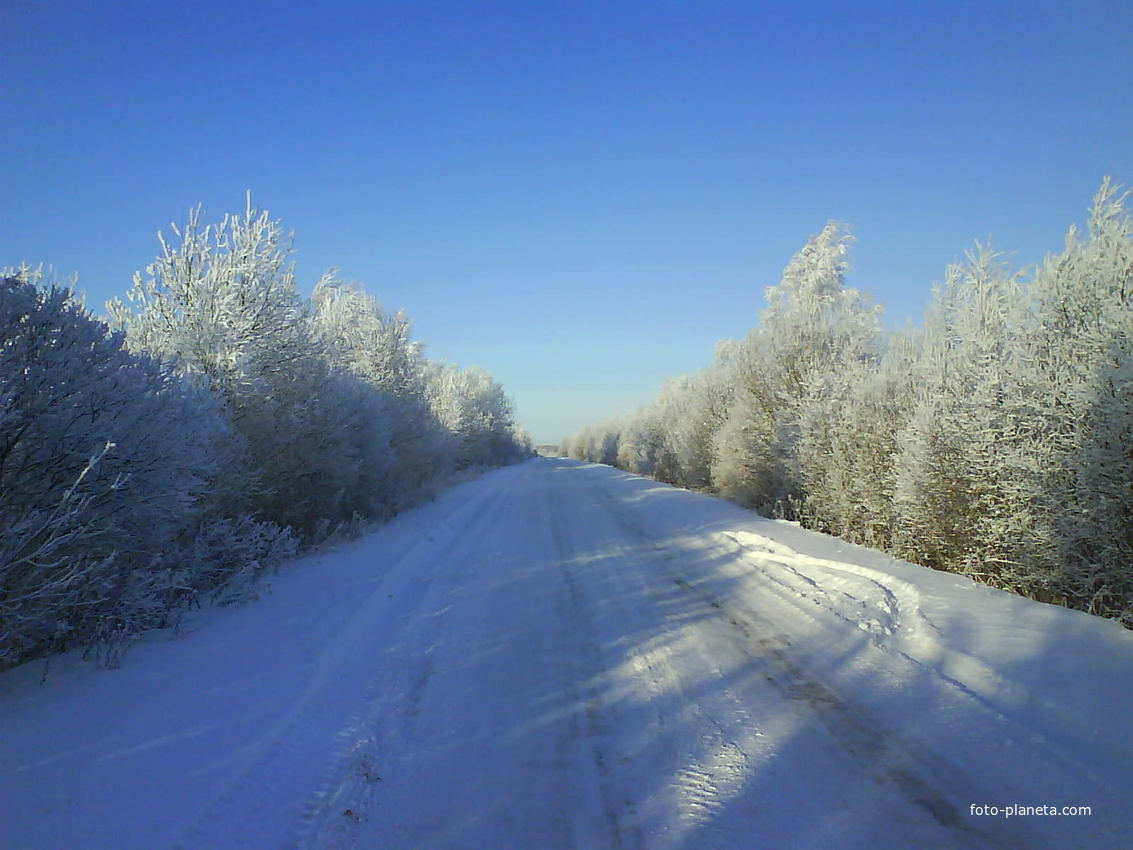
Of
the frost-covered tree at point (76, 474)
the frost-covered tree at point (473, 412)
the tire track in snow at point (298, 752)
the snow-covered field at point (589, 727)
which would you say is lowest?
the tire track in snow at point (298, 752)

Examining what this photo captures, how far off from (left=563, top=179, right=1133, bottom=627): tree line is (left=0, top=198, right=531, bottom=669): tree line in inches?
350

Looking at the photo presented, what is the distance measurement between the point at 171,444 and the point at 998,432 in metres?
9.39

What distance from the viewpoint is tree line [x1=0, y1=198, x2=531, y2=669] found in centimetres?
488

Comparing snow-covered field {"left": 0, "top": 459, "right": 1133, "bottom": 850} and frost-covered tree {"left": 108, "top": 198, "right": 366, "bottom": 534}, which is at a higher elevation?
frost-covered tree {"left": 108, "top": 198, "right": 366, "bottom": 534}

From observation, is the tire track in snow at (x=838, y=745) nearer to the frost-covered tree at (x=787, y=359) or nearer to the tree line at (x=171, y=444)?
the tree line at (x=171, y=444)

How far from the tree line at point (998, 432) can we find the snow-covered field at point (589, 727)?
77 centimetres

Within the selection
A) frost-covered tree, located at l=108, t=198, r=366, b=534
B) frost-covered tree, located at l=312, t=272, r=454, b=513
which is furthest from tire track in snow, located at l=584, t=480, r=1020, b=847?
frost-covered tree, located at l=312, t=272, r=454, b=513

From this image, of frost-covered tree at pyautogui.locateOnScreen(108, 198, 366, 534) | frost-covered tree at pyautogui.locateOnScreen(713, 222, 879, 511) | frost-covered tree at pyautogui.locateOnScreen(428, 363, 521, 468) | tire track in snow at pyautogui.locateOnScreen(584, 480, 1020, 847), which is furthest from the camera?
frost-covered tree at pyautogui.locateOnScreen(428, 363, 521, 468)

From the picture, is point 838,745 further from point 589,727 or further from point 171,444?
point 171,444

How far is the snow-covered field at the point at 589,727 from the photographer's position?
3.23m

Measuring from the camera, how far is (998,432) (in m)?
7.52

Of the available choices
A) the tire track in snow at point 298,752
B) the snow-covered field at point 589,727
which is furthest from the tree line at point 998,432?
the tire track in snow at point 298,752

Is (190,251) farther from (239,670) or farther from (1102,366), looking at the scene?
(1102,366)

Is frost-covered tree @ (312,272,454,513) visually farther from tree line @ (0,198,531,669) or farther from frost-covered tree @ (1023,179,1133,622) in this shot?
frost-covered tree @ (1023,179,1133,622)
